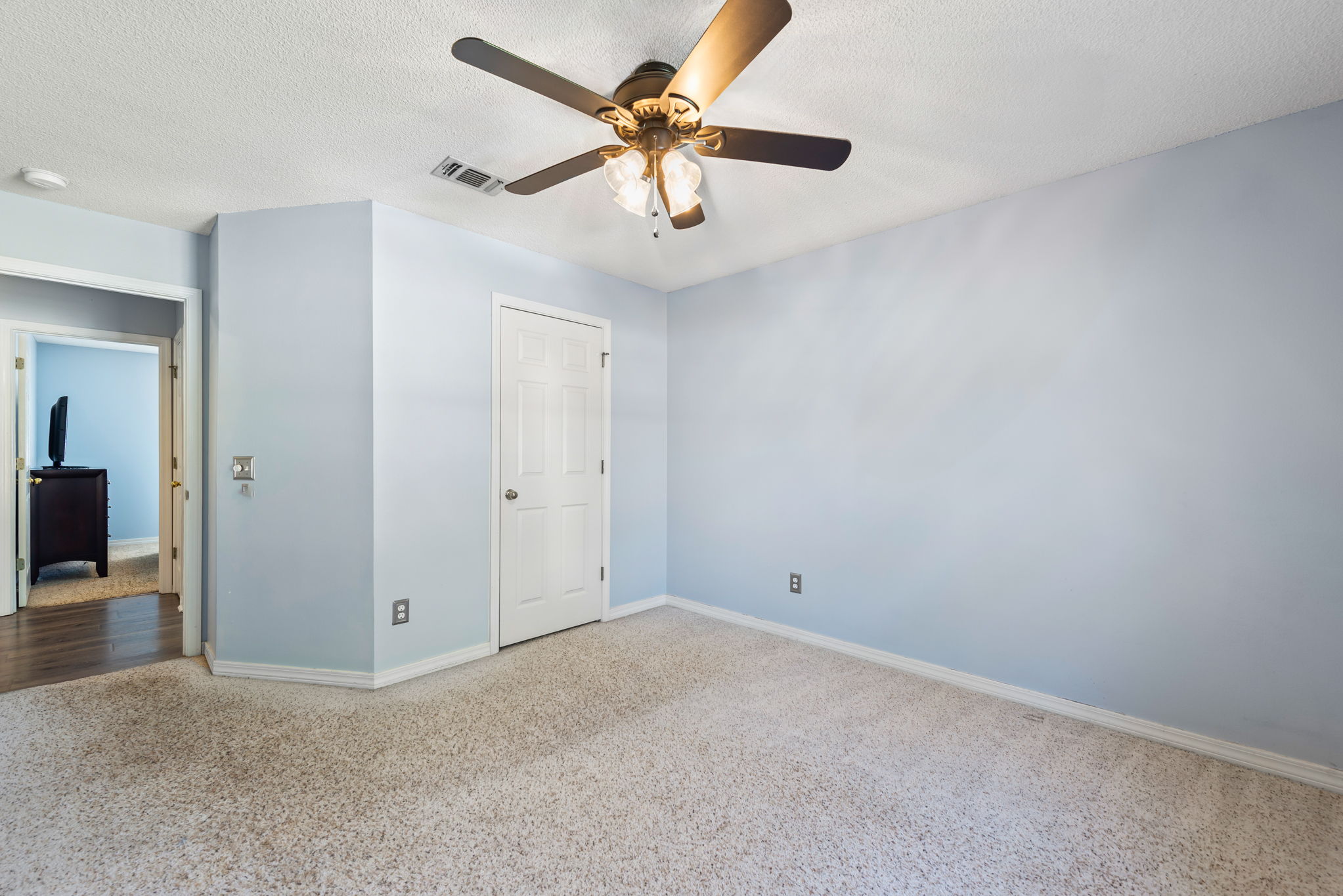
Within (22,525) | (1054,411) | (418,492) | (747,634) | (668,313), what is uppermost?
(668,313)

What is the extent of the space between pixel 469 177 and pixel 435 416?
1.20 m

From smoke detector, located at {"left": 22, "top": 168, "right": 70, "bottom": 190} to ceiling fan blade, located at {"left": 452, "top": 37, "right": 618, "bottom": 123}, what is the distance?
92.8 inches

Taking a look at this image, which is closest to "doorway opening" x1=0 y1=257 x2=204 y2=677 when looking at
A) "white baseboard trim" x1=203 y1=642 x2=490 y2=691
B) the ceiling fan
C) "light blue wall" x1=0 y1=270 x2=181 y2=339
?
"light blue wall" x1=0 y1=270 x2=181 y2=339

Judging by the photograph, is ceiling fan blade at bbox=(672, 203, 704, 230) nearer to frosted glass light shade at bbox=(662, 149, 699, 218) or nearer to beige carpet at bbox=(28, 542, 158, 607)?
frosted glass light shade at bbox=(662, 149, 699, 218)

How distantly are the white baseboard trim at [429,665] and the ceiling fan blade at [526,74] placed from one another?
104 inches

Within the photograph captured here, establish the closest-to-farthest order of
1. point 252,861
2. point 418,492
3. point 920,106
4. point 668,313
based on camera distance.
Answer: point 252,861 → point 920,106 → point 418,492 → point 668,313

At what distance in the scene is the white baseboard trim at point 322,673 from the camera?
2.68m

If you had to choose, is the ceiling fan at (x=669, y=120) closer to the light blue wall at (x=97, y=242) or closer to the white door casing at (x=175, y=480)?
the light blue wall at (x=97, y=242)

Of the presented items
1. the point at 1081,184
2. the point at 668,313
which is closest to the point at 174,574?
the point at 668,313

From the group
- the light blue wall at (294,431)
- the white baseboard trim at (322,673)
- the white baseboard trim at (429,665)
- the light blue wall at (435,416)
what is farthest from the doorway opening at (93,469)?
the white baseboard trim at (429,665)

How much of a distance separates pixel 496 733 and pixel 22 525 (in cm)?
418

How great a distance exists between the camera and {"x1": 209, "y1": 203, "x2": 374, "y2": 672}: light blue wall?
8.91 ft

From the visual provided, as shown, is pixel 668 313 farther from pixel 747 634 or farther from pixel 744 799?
pixel 744 799

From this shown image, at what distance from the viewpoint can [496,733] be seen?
222 cm
